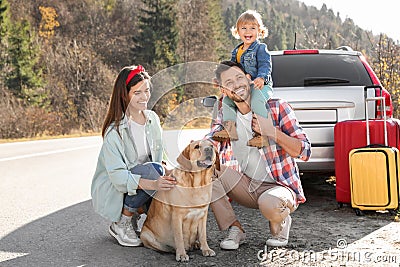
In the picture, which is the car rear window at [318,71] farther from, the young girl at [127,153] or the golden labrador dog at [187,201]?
the golden labrador dog at [187,201]

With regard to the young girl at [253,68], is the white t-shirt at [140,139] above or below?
below

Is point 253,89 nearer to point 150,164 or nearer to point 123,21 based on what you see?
point 150,164

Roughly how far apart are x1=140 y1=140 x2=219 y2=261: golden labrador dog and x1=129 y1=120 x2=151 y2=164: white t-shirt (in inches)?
21.0

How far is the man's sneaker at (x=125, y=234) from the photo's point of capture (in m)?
4.58

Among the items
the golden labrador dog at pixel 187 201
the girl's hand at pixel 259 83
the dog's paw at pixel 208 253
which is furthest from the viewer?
the girl's hand at pixel 259 83

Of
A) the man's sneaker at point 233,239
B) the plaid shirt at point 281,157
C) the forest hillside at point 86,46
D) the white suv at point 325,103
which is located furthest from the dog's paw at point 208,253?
the forest hillside at point 86,46

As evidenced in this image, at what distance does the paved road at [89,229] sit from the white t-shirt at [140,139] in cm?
28

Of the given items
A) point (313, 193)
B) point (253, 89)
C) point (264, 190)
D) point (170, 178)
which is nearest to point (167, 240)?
point (170, 178)

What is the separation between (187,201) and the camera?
161 inches

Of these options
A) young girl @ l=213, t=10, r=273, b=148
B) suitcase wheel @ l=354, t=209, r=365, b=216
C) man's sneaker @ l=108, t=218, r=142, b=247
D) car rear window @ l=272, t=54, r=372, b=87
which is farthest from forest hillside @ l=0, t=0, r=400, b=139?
man's sneaker @ l=108, t=218, r=142, b=247

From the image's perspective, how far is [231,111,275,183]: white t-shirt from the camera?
15.4ft

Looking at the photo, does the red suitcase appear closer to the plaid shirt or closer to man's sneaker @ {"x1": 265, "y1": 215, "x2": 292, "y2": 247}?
the plaid shirt

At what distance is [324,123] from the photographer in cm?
602

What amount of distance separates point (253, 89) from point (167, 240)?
1565mm
